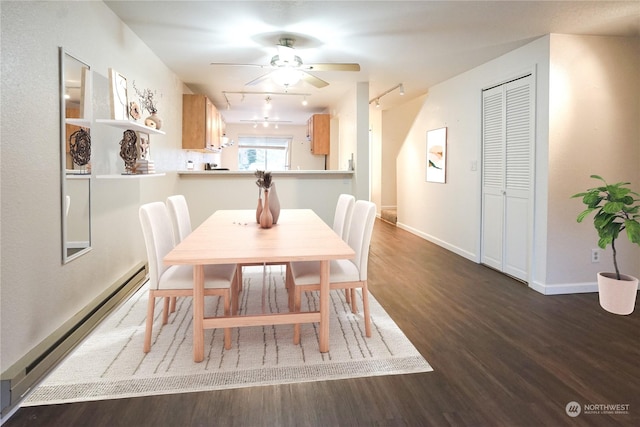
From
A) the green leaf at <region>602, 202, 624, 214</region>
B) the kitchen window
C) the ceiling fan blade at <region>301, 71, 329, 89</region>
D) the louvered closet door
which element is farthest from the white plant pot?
the kitchen window

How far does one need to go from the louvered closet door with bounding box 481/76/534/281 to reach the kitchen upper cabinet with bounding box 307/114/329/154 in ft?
11.5

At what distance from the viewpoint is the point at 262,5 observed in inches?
117

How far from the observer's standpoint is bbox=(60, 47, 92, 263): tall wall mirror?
2.43 metres

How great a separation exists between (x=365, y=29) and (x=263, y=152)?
774 cm

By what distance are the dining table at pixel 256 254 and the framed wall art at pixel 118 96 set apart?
3.61 ft


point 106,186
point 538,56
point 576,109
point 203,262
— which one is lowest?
point 203,262

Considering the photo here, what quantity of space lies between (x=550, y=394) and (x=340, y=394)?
3.47 ft

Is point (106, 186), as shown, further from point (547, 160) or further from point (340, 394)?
point (547, 160)

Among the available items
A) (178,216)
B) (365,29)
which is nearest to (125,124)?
(178,216)

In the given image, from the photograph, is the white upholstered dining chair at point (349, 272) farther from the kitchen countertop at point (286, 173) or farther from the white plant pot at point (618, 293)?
the kitchen countertop at point (286, 173)

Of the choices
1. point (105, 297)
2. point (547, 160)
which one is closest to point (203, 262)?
point (105, 297)

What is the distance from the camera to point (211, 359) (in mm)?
2354

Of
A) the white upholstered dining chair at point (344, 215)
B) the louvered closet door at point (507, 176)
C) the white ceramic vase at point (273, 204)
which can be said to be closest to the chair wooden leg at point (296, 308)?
the white ceramic vase at point (273, 204)

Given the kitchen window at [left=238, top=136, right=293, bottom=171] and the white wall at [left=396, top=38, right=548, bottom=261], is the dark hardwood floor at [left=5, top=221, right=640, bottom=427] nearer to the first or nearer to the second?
the white wall at [left=396, top=38, right=548, bottom=261]
